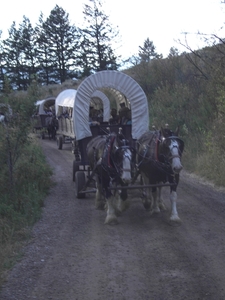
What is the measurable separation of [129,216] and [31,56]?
43.0 metres

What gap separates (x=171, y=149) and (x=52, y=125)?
1931 centimetres

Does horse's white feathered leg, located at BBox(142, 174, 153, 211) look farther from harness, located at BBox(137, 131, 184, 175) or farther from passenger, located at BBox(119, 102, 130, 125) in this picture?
passenger, located at BBox(119, 102, 130, 125)

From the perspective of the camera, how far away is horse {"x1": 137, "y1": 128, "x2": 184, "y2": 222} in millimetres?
8453

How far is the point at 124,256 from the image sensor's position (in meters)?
6.91

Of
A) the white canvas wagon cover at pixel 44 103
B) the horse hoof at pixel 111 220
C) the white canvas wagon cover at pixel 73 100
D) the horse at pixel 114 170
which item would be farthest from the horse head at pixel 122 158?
the white canvas wagon cover at pixel 44 103

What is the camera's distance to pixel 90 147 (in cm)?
1070

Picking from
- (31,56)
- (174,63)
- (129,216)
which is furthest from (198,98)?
(31,56)

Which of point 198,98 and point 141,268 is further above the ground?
point 198,98

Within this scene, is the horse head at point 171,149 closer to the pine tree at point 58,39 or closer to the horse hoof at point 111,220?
the horse hoof at point 111,220

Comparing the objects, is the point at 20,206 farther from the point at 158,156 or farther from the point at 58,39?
the point at 58,39

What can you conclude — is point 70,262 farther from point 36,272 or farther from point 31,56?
point 31,56

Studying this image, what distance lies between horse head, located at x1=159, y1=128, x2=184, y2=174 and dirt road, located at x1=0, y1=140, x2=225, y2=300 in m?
1.13

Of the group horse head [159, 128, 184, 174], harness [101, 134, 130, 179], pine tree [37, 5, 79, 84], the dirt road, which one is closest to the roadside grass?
the dirt road

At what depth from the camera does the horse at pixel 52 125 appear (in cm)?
2602
